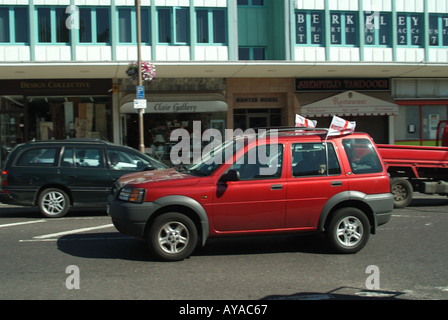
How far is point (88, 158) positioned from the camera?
32.4 ft

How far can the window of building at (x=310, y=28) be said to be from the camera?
20.6 metres

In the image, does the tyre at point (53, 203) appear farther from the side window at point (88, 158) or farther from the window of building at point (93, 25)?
the window of building at point (93, 25)

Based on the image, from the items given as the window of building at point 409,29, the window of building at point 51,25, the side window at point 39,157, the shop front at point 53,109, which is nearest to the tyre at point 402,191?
the side window at point 39,157

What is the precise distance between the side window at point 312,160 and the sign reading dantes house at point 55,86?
15386mm

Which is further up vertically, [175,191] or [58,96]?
[58,96]

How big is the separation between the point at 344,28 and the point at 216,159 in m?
17.0

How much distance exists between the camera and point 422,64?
63.0ft

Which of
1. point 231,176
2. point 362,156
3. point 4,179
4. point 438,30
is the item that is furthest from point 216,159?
point 438,30

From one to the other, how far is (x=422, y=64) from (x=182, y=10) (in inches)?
430

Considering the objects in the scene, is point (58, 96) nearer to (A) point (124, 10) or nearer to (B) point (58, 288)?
(A) point (124, 10)

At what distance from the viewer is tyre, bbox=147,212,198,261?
5883 mm

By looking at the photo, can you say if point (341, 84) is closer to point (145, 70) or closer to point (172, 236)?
point (145, 70)
